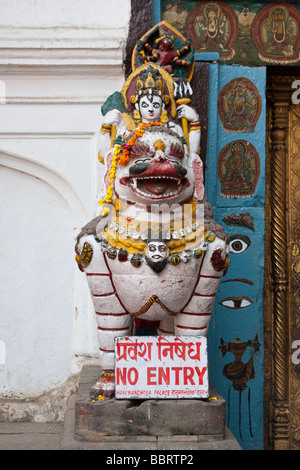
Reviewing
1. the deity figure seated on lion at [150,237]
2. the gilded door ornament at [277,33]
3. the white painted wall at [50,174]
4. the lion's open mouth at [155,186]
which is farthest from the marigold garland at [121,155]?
the gilded door ornament at [277,33]

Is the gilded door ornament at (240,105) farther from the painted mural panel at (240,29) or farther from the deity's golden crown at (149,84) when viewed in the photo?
the deity's golden crown at (149,84)

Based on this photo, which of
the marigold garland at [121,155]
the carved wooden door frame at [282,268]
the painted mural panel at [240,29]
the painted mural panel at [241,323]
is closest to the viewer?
the marigold garland at [121,155]

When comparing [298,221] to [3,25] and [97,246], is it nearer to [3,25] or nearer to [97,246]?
[97,246]

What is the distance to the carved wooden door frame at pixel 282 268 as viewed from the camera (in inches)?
180

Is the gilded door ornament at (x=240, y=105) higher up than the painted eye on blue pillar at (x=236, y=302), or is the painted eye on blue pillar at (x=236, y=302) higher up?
the gilded door ornament at (x=240, y=105)

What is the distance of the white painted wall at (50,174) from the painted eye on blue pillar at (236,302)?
0.91 m

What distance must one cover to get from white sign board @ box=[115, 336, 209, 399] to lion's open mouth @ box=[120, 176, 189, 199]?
0.72m

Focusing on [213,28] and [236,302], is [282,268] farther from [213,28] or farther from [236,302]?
[213,28]

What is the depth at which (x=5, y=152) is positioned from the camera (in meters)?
4.31

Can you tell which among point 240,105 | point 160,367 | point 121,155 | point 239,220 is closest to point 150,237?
point 121,155

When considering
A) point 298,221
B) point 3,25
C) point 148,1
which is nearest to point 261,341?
point 298,221

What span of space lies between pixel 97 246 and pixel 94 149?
50.8 inches

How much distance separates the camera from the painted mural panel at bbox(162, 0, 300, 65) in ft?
14.3

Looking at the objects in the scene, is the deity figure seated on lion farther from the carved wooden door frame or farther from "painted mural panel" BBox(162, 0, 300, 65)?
the carved wooden door frame
